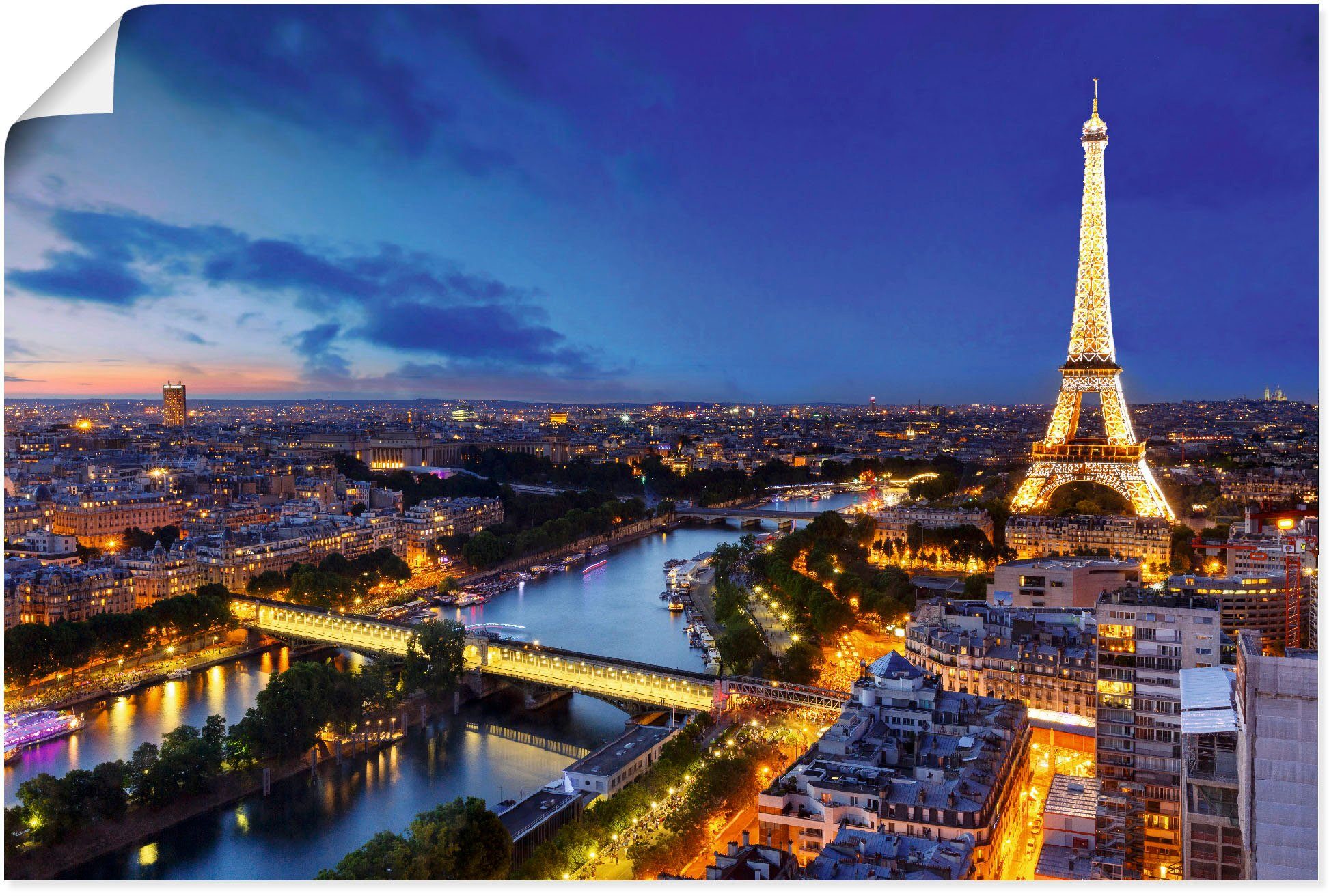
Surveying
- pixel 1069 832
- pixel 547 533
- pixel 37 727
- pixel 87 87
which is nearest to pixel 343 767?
pixel 37 727

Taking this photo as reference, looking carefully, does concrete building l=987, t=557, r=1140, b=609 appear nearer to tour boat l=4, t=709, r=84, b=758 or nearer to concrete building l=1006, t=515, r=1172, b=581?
concrete building l=1006, t=515, r=1172, b=581

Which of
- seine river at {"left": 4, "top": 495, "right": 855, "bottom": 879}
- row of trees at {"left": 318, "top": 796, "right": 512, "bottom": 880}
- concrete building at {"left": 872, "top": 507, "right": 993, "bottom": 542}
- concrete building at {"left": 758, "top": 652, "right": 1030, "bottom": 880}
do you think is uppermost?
concrete building at {"left": 872, "top": 507, "right": 993, "bottom": 542}

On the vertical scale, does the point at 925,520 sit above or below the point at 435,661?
above

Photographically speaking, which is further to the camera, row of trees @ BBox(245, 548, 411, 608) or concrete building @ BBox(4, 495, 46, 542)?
concrete building @ BBox(4, 495, 46, 542)

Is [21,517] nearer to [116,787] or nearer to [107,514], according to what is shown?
[107,514]

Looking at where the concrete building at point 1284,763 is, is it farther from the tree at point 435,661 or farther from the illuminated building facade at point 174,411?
the illuminated building facade at point 174,411

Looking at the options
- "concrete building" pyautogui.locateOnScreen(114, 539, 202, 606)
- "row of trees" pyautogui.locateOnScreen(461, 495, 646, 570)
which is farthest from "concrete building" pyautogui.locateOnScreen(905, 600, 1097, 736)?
"concrete building" pyautogui.locateOnScreen(114, 539, 202, 606)

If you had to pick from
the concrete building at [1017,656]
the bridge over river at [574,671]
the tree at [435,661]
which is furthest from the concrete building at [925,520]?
the tree at [435,661]

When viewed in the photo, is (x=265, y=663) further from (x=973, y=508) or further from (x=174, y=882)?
(x=973, y=508)
